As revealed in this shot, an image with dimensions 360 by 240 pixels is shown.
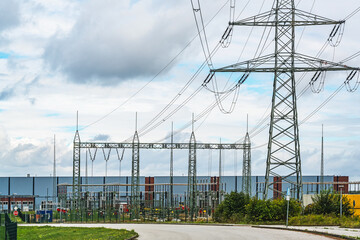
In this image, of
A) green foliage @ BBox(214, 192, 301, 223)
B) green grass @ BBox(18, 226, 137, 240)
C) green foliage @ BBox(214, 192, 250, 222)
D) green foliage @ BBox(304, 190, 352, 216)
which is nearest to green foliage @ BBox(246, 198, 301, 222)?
green foliage @ BBox(214, 192, 301, 223)

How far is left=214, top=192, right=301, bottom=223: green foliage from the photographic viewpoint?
4594cm

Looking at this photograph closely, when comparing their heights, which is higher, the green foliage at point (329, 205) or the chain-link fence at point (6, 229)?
the chain-link fence at point (6, 229)

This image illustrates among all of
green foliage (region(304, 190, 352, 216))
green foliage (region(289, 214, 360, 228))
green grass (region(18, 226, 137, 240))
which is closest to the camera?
green grass (region(18, 226, 137, 240))

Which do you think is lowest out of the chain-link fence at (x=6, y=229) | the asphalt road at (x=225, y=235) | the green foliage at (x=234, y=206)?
the green foliage at (x=234, y=206)

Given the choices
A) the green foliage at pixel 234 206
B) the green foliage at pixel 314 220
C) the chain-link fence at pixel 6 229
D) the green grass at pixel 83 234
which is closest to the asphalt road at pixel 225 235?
the green grass at pixel 83 234

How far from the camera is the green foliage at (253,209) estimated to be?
45.9 meters

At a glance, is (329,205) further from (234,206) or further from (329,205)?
(234,206)

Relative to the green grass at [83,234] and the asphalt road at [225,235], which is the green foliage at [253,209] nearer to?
the asphalt road at [225,235]

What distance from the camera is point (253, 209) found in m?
47.1

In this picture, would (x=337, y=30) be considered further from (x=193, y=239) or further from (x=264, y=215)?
(x=193, y=239)

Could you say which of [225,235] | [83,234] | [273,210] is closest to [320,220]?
[273,210]

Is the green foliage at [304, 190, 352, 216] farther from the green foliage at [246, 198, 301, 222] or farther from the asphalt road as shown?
the asphalt road

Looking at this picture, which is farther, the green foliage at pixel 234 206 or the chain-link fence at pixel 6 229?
the green foliage at pixel 234 206

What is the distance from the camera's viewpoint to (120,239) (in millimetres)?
26875
